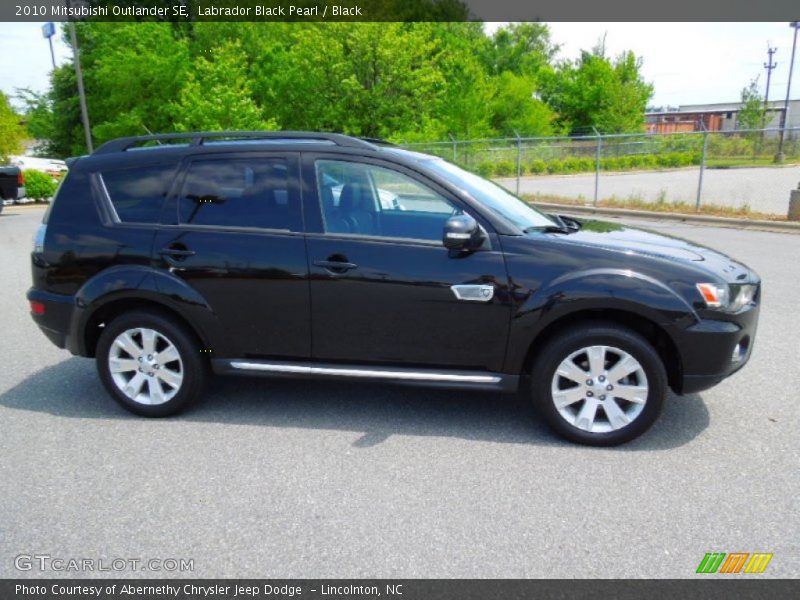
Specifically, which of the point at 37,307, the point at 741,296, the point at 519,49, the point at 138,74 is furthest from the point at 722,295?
the point at 519,49

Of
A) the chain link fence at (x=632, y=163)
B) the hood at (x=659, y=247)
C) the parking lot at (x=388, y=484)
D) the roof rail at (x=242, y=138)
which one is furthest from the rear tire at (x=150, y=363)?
the chain link fence at (x=632, y=163)

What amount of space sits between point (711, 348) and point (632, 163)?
3355 centimetres

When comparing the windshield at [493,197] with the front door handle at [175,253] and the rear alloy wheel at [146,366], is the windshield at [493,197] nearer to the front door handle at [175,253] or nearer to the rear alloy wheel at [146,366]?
the front door handle at [175,253]

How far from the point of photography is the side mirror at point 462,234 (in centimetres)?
378

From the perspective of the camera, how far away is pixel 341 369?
4.19 m

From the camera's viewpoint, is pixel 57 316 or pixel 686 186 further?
pixel 686 186

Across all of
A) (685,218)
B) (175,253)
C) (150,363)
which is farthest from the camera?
(685,218)

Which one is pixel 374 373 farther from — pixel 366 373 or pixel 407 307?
pixel 407 307

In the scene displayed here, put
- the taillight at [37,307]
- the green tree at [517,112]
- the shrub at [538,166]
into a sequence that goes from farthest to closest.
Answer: the green tree at [517,112] → the shrub at [538,166] → the taillight at [37,307]

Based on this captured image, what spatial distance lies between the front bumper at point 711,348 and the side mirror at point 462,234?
1.28 metres

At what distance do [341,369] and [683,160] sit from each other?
35.0 metres

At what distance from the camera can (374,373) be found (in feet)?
13.6

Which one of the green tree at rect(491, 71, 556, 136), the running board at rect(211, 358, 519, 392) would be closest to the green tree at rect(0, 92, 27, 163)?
the running board at rect(211, 358, 519, 392)

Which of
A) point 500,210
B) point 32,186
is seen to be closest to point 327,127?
point 32,186
